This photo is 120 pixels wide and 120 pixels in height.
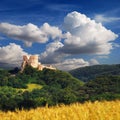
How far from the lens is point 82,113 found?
30.3 ft

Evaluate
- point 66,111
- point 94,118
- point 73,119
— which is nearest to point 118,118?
point 94,118

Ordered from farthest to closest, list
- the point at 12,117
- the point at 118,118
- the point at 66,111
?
the point at 66,111
the point at 12,117
the point at 118,118

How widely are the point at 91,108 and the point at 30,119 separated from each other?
2.41 m

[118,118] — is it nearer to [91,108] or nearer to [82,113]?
[82,113]

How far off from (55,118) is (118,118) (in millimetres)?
1602

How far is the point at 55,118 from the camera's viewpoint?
8.57 m

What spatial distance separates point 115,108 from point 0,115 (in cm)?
344

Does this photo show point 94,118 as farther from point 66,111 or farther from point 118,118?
→ point 66,111

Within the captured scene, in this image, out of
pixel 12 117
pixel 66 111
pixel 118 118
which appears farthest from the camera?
pixel 66 111

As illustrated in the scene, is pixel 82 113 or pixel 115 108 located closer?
pixel 82 113

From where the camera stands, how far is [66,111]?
9.88 m

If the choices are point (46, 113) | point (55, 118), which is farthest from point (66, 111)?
point (55, 118)

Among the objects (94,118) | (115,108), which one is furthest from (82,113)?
(115,108)

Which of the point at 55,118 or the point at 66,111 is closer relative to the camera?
the point at 55,118
